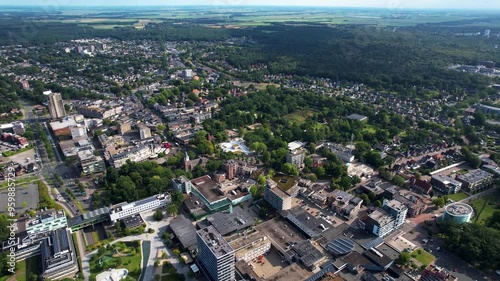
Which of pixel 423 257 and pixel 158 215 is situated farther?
pixel 158 215

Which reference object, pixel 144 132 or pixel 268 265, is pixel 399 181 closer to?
pixel 268 265

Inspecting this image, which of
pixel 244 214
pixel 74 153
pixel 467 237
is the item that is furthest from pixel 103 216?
pixel 467 237

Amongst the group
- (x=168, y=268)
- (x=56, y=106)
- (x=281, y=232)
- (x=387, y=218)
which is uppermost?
(x=56, y=106)

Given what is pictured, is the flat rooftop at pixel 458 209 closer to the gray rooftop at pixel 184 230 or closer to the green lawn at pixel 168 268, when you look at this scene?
the gray rooftop at pixel 184 230

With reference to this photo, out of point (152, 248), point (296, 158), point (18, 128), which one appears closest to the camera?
point (152, 248)

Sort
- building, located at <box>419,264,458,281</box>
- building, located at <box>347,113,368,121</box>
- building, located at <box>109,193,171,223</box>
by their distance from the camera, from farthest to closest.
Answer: building, located at <box>347,113,368,121</box>, building, located at <box>109,193,171,223</box>, building, located at <box>419,264,458,281</box>

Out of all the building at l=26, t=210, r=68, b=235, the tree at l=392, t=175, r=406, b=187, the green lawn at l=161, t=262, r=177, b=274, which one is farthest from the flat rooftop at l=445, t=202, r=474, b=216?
the building at l=26, t=210, r=68, b=235

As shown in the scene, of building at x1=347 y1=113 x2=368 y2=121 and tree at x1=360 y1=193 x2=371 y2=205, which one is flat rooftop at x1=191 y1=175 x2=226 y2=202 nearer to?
tree at x1=360 y1=193 x2=371 y2=205

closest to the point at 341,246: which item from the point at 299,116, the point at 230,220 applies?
the point at 230,220
